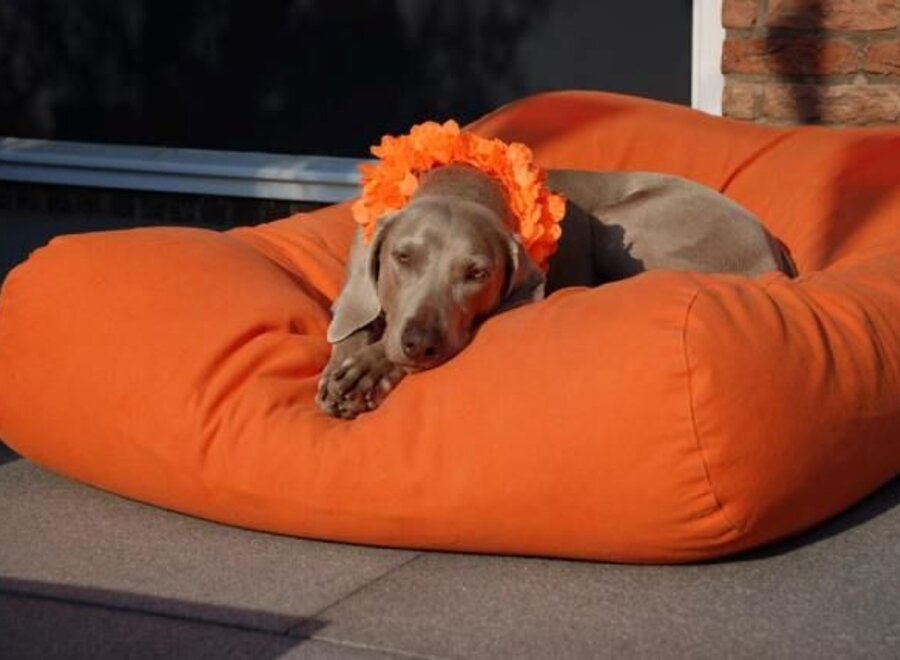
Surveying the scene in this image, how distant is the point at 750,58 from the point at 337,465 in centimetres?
314

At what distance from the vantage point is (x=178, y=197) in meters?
7.87

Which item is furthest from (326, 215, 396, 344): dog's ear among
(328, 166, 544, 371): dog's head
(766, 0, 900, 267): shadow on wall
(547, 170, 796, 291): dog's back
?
(766, 0, 900, 267): shadow on wall

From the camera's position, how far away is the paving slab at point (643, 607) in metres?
3.66

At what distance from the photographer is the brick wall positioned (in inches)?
258

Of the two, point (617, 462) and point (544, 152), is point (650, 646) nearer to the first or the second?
point (617, 462)

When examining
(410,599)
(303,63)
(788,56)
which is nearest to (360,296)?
(410,599)

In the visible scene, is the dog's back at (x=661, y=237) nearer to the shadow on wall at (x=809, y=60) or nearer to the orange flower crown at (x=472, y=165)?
the orange flower crown at (x=472, y=165)

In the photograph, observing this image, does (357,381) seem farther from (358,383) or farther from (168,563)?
(168,563)

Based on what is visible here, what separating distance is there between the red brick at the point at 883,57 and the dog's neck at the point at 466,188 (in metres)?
1.99

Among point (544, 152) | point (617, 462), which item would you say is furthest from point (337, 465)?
point (544, 152)

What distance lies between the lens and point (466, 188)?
5.05m

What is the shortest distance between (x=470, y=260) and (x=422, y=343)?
29 centimetres

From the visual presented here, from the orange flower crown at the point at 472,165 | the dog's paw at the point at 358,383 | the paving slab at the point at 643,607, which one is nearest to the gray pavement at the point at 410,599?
the paving slab at the point at 643,607

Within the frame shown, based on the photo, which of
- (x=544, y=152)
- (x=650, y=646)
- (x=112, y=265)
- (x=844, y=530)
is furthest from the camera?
(x=544, y=152)
